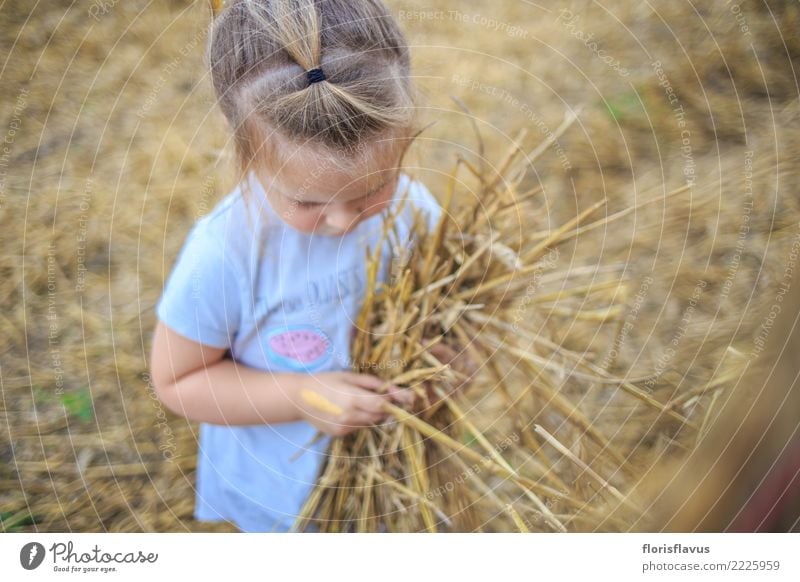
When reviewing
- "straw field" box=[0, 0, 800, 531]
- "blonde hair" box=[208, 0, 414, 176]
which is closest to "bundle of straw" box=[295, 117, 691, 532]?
"straw field" box=[0, 0, 800, 531]

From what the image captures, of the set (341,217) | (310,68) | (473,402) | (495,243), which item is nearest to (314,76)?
(310,68)

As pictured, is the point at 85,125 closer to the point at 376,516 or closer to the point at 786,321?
the point at 376,516

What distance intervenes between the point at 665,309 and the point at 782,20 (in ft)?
1.17

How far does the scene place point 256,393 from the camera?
63 cm

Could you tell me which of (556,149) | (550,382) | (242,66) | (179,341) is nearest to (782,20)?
(556,149)

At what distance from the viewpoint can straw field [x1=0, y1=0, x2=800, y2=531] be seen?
0.61 m

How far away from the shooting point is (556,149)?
3.01ft

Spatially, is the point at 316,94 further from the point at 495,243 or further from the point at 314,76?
the point at 495,243

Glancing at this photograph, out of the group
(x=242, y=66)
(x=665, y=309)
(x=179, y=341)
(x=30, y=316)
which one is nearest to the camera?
(x=242, y=66)

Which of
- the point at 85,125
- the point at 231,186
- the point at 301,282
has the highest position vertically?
the point at 85,125

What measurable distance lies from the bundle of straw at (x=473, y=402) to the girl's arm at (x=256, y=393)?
0.02m

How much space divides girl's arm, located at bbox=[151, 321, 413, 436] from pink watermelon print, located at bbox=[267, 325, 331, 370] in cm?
1

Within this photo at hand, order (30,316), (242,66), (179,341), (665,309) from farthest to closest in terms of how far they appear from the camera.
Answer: (665,309) → (30,316) → (179,341) → (242,66)

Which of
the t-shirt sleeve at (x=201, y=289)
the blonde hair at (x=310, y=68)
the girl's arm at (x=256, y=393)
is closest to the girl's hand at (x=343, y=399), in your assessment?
the girl's arm at (x=256, y=393)
